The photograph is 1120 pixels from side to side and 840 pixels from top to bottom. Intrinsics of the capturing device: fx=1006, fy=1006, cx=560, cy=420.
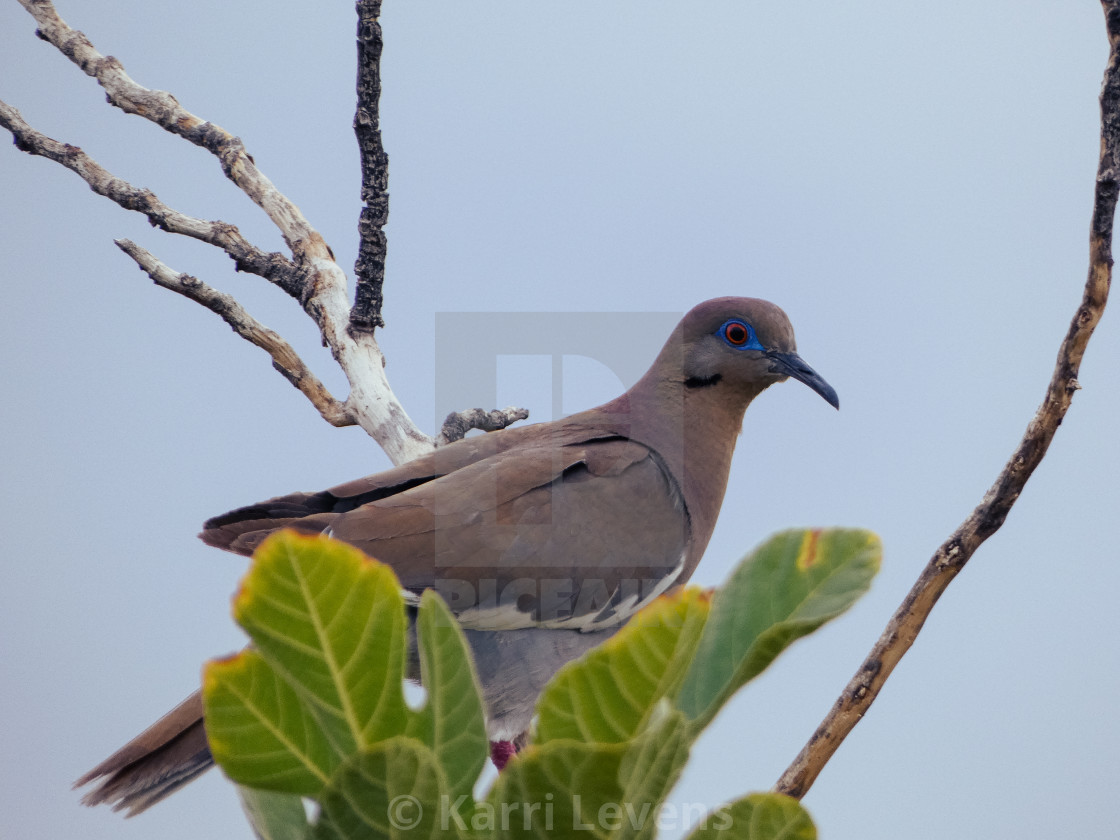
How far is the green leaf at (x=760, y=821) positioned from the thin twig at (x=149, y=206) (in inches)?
102

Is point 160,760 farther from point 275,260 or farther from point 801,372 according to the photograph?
point 801,372

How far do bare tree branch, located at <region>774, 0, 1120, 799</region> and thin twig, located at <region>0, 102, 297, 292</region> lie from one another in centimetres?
208

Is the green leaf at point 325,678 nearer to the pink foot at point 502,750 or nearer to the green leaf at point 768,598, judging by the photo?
the green leaf at point 768,598

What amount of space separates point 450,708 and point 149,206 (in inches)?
107

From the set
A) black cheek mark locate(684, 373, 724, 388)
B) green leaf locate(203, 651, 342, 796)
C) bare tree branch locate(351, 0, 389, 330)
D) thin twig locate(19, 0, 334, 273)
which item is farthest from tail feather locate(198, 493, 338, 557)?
green leaf locate(203, 651, 342, 796)

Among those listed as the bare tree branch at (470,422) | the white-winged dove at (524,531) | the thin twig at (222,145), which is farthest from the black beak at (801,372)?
the thin twig at (222,145)

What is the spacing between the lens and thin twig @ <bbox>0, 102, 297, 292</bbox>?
2947 mm

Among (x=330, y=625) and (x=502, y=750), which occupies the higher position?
(x=330, y=625)

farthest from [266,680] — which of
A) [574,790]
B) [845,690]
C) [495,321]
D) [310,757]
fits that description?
[495,321]

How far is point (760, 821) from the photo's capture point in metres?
0.67

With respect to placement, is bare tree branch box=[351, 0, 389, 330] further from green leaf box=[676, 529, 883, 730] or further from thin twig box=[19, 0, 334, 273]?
green leaf box=[676, 529, 883, 730]

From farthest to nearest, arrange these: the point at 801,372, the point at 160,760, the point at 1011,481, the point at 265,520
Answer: the point at 801,372 < the point at 265,520 < the point at 160,760 < the point at 1011,481

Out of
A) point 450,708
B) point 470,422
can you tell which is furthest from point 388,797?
point 470,422

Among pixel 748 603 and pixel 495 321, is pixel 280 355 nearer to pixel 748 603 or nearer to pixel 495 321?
pixel 495 321
